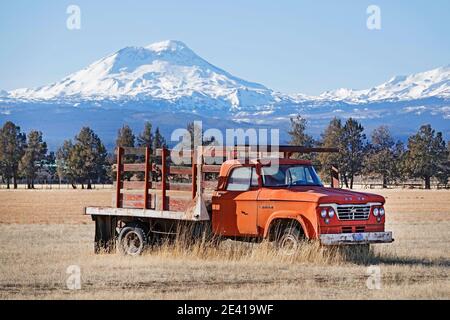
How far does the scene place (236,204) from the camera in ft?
60.0

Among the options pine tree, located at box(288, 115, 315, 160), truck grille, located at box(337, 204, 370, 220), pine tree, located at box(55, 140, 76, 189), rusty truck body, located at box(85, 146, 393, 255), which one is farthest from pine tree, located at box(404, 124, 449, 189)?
truck grille, located at box(337, 204, 370, 220)

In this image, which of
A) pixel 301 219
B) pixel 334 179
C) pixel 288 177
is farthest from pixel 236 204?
pixel 334 179

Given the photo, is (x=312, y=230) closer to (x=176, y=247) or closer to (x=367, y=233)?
(x=367, y=233)

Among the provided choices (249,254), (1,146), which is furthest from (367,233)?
(1,146)

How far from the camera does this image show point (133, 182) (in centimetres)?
1995

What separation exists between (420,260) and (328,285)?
494cm

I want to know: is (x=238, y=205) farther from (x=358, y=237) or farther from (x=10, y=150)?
(x=10, y=150)

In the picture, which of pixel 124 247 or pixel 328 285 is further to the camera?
pixel 124 247

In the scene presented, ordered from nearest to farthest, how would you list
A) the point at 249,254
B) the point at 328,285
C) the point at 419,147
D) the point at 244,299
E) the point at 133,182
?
the point at 244,299, the point at 328,285, the point at 249,254, the point at 133,182, the point at 419,147

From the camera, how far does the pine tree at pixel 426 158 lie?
127 metres

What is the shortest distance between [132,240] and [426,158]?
113254 mm

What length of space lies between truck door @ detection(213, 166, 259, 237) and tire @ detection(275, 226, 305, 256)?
0.62m

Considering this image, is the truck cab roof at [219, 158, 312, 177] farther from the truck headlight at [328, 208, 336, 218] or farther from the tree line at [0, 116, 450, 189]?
the tree line at [0, 116, 450, 189]

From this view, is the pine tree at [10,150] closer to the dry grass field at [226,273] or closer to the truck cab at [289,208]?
the dry grass field at [226,273]
